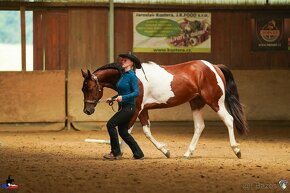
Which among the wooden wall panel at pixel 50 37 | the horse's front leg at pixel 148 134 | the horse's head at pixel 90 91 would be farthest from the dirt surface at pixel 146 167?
the wooden wall panel at pixel 50 37

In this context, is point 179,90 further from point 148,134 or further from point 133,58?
point 133,58

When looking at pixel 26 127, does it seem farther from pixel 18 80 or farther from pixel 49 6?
pixel 49 6

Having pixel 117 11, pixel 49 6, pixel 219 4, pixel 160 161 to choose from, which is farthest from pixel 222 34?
pixel 160 161

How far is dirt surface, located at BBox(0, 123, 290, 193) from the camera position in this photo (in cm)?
756

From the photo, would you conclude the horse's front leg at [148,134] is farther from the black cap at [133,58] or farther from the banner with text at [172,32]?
the banner with text at [172,32]

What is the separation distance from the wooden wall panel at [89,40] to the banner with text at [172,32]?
847 millimetres

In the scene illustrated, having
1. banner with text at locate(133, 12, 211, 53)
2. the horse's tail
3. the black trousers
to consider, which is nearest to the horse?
the horse's tail

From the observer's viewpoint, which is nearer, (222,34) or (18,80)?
(18,80)

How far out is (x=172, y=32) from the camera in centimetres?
1769

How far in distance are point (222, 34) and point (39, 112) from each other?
5.40m

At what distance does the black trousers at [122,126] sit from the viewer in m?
10.1

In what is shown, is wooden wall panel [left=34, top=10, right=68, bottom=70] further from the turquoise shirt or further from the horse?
the turquoise shirt

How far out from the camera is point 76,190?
7.25m

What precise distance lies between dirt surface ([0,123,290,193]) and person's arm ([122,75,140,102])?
0.96m
